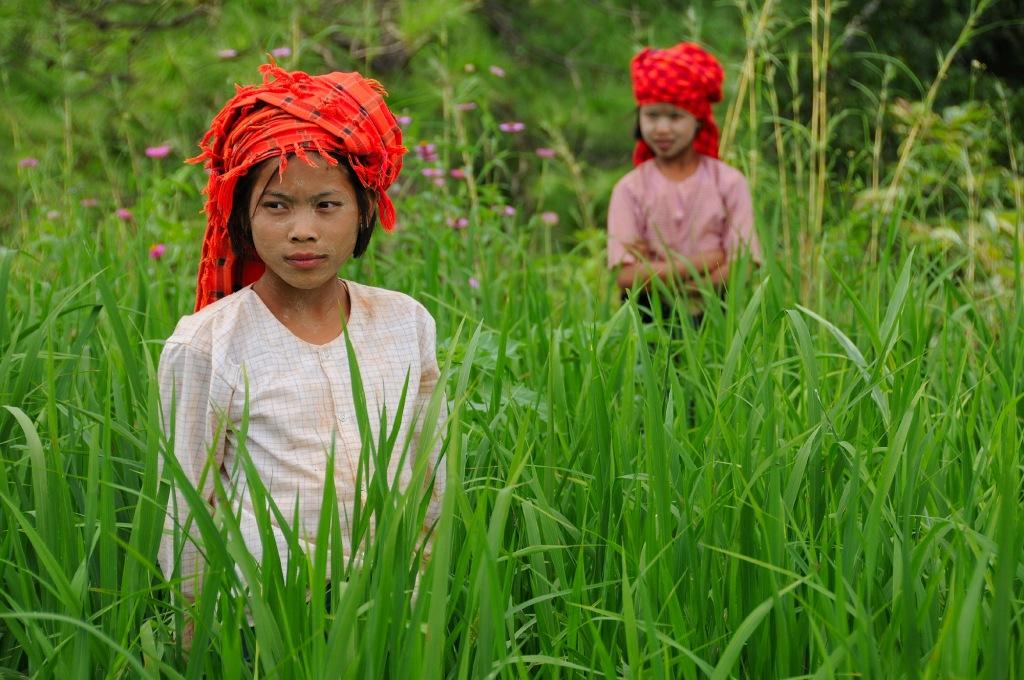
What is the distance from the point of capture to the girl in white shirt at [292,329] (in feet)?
5.33

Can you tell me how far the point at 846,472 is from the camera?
178 centimetres

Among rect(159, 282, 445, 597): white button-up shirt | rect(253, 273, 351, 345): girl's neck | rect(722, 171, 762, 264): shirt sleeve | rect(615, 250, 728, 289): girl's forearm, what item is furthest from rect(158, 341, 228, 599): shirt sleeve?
rect(722, 171, 762, 264): shirt sleeve

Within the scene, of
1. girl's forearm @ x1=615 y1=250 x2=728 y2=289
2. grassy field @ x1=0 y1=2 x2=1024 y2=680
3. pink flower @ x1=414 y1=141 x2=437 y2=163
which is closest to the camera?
grassy field @ x1=0 y1=2 x2=1024 y2=680

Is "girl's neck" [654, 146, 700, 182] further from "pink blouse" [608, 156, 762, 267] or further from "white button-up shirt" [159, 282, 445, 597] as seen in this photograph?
"white button-up shirt" [159, 282, 445, 597]

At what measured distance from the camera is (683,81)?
10.6 ft

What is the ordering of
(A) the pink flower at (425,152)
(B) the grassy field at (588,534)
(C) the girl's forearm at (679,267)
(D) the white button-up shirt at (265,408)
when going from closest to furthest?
(B) the grassy field at (588,534) < (D) the white button-up shirt at (265,408) < (C) the girl's forearm at (679,267) < (A) the pink flower at (425,152)

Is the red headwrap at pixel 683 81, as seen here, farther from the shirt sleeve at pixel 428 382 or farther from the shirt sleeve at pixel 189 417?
the shirt sleeve at pixel 189 417

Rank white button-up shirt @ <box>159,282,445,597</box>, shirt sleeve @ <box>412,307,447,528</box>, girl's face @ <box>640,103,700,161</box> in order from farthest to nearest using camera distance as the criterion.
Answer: girl's face @ <box>640,103,700,161</box>, shirt sleeve @ <box>412,307,447,528</box>, white button-up shirt @ <box>159,282,445,597</box>

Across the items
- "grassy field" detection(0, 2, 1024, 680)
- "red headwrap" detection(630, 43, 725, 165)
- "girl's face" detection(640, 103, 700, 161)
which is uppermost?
"red headwrap" detection(630, 43, 725, 165)

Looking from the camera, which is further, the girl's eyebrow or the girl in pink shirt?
the girl in pink shirt

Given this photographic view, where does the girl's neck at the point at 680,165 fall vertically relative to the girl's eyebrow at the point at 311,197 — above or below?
above

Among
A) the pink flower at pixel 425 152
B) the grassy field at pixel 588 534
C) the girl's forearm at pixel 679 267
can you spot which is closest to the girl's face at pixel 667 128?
the girl's forearm at pixel 679 267

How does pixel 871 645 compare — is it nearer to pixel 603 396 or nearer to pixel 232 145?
pixel 603 396

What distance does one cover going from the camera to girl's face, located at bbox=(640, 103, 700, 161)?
10.7 feet
